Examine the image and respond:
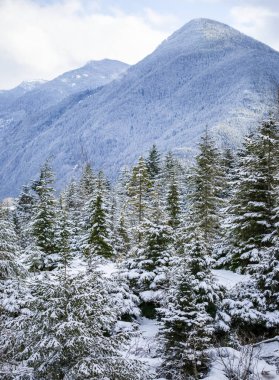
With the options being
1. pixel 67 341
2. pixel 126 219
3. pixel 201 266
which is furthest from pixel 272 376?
pixel 126 219

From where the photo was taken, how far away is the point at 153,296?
1619 cm

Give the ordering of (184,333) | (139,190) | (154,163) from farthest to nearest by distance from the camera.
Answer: (154,163) < (139,190) < (184,333)

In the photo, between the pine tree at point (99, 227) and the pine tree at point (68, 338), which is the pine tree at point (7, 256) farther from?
the pine tree at point (99, 227)

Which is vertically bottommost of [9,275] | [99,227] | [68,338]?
A: [99,227]

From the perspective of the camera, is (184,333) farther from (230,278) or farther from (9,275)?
(230,278)

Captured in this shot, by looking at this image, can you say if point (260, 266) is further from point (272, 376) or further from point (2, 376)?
point (2, 376)

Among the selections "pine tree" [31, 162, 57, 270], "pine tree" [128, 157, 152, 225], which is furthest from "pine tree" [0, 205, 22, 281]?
"pine tree" [128, 157, 152, 225]

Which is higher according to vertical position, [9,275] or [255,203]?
[255,203]

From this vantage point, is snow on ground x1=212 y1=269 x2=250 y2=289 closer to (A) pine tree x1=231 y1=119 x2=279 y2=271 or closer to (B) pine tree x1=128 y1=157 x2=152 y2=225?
(A) pine tree x1=231 y1=119 x2=279 y2=271

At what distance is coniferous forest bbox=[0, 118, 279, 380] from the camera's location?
833 centimetres

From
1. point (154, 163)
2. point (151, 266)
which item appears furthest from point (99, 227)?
point (154, 163)

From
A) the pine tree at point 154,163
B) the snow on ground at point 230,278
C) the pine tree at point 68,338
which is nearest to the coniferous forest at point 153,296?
the pine tree at point 68,338

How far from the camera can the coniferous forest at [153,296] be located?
8328mm

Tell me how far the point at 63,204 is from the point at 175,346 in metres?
35.5
